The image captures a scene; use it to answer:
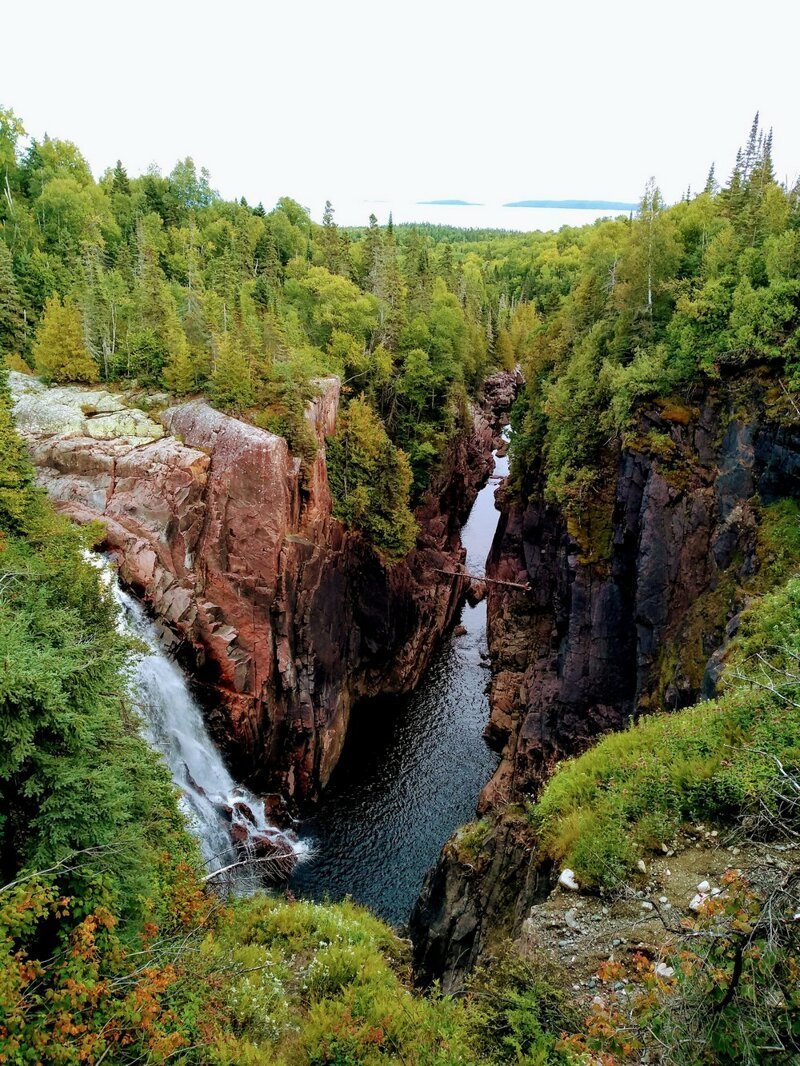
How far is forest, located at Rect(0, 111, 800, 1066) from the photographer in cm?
836

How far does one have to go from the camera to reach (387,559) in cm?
3484

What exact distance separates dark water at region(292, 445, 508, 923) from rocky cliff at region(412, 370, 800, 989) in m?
2.37

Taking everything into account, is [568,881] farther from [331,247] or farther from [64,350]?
[331,247]

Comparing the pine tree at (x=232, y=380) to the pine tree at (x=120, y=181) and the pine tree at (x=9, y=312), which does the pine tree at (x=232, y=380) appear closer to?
the pine tree at (x=9, y=312)

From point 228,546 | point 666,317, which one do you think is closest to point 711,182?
point 666,317

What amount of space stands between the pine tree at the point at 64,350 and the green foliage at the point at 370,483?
13088mm

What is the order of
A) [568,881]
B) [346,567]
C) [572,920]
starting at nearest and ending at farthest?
[572,920] → [568,881] → [346,567]

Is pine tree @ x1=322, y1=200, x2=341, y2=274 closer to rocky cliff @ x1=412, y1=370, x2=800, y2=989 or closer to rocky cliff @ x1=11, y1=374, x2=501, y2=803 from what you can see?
rocky cliff @ x1=11, y1=374, x2=501, y2=803

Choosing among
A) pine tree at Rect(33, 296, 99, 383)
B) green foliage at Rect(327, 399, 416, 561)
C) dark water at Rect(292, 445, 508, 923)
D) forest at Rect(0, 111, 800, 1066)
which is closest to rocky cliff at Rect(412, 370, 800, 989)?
forest at Rect(0, 111, 800, 1066)

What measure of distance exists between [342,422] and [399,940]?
86.8ft

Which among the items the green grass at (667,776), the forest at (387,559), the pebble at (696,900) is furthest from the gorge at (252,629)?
the pebble at (696,900)

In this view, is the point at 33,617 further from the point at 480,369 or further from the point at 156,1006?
the point at 480,369

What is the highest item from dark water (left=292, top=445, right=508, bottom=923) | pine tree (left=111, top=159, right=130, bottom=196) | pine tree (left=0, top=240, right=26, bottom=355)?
pine tree (left=111, top=159, right=130, bottom=196)

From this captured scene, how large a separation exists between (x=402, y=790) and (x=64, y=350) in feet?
91.2
